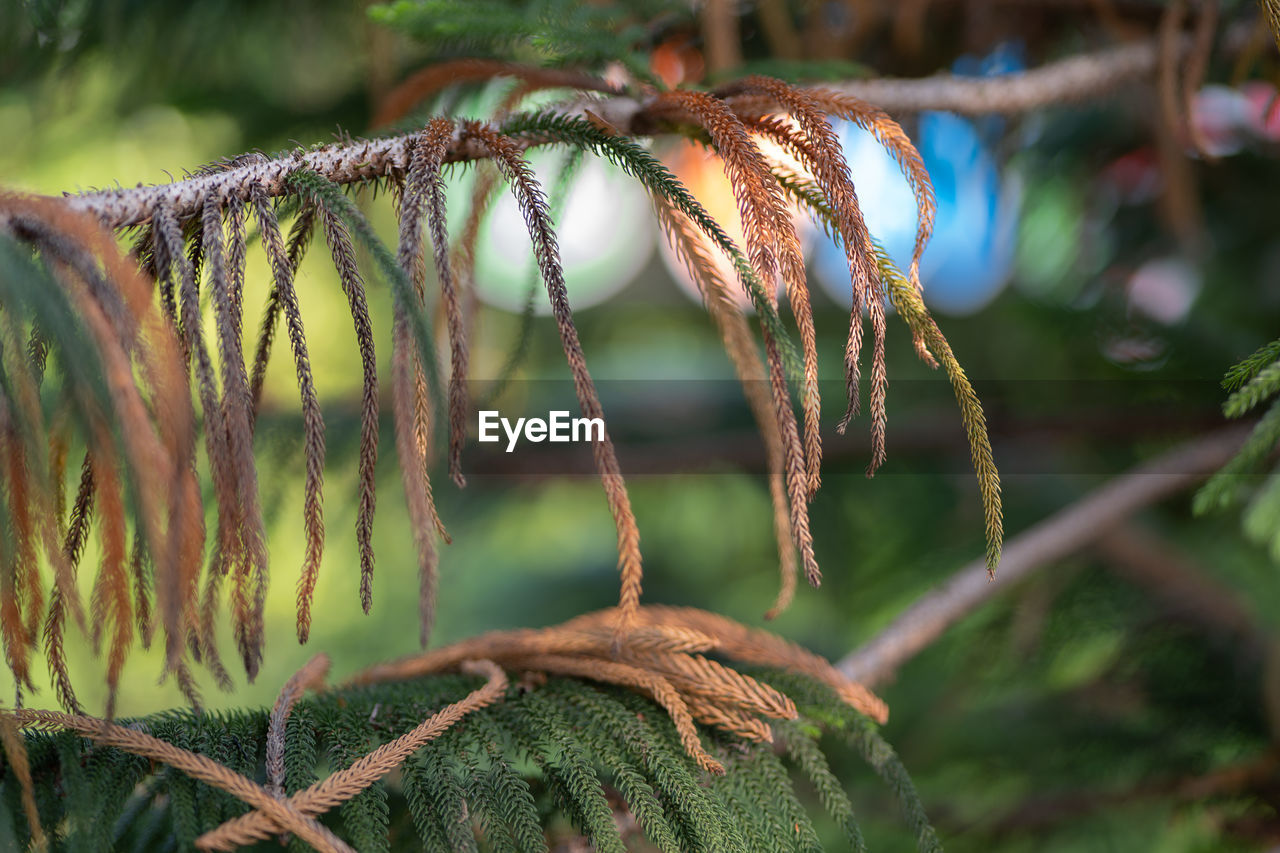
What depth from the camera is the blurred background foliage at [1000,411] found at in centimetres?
86

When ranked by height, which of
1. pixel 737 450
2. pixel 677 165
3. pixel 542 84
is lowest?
pixel 737 450

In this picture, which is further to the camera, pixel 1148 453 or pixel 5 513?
pixel 1148 453

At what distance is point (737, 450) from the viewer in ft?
3.92

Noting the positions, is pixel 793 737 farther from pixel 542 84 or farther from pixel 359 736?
pixel 542 84

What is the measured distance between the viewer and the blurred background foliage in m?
0.86

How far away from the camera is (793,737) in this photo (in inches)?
18.0

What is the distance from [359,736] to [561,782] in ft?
0.32

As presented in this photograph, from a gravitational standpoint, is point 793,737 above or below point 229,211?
below

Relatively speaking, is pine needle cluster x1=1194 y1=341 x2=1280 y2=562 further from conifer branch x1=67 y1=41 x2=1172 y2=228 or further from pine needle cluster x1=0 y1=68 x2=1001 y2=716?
conifer branch x1=67 y1=41 x2=1172 y2=228

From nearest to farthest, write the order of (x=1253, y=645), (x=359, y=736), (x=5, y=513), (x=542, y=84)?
(x=5, y=513) → (x=359, y=736) → (x=542, y=84) → (x=1253, y=645)

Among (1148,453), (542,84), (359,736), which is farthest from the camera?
(1148,453)

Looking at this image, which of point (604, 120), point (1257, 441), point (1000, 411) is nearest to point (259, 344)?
point (604, 120)

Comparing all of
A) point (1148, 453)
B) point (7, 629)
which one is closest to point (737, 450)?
point (1148, 453)

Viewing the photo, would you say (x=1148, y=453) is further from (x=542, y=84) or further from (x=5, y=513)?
(x=5, y=513)
